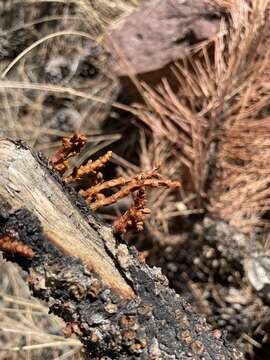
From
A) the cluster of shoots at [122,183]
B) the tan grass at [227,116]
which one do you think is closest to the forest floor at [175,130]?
the tan grass at [227,116]

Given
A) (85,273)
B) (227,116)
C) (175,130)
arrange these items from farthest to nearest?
(175,130) → (227,116) → (85,273)

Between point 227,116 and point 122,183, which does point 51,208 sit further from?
point 227,116

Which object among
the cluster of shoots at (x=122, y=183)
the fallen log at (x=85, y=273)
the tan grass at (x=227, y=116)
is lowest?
the fallen log at (x=85, y=273)

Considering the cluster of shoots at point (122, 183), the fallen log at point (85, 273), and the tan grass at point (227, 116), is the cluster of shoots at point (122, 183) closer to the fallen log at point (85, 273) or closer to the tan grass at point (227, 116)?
the fallen log at point (85, 273)

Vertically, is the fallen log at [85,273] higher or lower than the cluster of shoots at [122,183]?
lower

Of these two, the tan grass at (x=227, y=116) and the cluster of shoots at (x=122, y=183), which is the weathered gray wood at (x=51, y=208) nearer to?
the cluster of shoots at (x=122, y=183)

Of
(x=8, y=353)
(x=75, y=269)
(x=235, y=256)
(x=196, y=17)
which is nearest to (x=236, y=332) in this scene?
(x=235, y=256)

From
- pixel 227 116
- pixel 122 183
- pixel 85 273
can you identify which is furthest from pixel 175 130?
pixel 85 273

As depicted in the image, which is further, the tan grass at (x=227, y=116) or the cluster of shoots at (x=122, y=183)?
the tan grass at (x=227, y=116)
